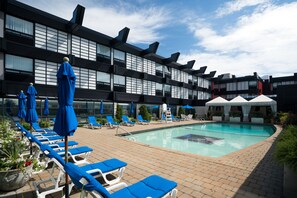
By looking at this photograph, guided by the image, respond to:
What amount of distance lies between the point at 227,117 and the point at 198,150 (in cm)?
2033

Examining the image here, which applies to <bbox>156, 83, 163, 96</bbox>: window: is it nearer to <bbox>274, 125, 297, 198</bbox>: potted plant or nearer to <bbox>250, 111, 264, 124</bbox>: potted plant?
<bbox>250, 111, 264, 124</bbox>: potted plant

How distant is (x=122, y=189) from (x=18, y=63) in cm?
1625

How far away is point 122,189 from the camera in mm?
3023

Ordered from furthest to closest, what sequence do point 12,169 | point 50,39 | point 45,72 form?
1. point 50,39
2. point 45,72
3. point 12,169

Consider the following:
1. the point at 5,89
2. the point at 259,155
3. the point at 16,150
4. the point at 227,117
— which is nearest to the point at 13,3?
the point at 5,89

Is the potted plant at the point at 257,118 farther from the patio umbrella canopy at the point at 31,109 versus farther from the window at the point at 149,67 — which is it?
the patio umbrella canopy at the point at 31,109

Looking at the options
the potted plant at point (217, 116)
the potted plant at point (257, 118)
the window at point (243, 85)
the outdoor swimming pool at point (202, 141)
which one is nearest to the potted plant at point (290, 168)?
the outdoor swimming pool at point (202, 141)

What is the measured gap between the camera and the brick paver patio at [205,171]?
12.3 feet

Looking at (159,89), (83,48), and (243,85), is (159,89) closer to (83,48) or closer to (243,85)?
(83,48)

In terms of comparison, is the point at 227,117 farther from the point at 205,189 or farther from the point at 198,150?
the point at 205,189

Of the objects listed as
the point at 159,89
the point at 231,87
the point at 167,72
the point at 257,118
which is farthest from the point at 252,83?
the point at 159,89

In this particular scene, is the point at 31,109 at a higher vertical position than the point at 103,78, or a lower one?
lower

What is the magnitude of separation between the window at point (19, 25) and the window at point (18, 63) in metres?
2.38

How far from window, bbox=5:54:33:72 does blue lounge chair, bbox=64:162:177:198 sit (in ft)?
51.1
